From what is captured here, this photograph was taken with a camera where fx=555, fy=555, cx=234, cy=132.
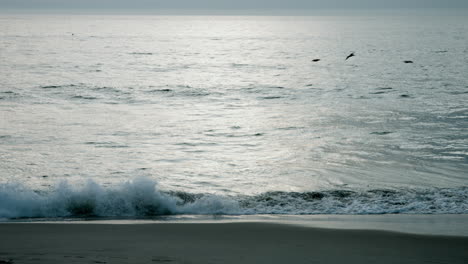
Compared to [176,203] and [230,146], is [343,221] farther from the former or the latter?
[230,146]

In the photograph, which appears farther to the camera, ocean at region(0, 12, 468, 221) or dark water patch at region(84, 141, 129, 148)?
dark water patch at region(84, 141, 129, 148)

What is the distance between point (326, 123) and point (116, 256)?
14.7 meters

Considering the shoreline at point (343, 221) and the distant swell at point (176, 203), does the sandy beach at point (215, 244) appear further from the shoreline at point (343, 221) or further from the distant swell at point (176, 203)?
the distant swell at point (176, 203)

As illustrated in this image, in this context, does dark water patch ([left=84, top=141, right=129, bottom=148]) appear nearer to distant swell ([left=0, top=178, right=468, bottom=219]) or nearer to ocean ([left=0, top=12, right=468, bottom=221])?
ocean ([left=0, top=12, right=468, bottom=221])

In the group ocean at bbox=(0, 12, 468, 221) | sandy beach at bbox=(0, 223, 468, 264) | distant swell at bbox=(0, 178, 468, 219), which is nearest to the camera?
sandy beach at bbox=(0, 223, 468, 264)

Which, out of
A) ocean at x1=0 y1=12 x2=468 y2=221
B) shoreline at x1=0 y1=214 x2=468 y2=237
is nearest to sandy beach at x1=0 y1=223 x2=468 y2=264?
shoreline at x1=0 y1=214 x2=468 y2=237

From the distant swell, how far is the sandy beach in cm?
139

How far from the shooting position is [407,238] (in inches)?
354

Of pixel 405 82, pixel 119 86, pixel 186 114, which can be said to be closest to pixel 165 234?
pixel 186 114

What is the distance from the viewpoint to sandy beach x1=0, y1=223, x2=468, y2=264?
7.65 metres

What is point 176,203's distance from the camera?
39.1ft

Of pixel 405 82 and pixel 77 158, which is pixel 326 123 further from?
pixel 405 82

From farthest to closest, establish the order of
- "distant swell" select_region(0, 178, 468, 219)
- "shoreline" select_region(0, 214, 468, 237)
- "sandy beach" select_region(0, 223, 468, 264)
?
"distant swell" select_region(0, 178, 468, 219)
"shoreline" select_region(0, 214, 468, 237)
"sandy beach" select_region(0, 223, 468, 264)

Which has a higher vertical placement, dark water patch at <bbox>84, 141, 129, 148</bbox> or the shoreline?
the shoreline
